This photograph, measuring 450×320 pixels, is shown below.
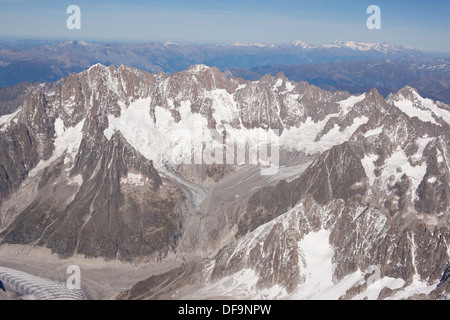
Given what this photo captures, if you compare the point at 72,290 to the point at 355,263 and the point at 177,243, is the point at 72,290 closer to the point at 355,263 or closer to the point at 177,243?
the point at 177,243

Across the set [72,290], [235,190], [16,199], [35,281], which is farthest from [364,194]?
[16,199]

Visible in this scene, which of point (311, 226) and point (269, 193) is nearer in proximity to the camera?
point (311, 226)

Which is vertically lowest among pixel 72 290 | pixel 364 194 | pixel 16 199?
pixel 72 290

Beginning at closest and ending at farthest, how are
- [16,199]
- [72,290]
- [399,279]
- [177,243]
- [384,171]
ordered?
[399,279] < [72,290] < [177,243] < [384,171] < [16,199]

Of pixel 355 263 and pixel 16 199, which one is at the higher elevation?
pixel 355 263

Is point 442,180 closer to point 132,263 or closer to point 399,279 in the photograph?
point 399,279

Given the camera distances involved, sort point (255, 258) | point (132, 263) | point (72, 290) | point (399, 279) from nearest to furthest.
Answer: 1. point (399, 279)
2. point (255, 258)
3. point (72, 290)
4. point (132, 263)

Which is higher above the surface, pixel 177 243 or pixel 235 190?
pixel 235 190

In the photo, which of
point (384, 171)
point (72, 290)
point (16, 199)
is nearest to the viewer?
point (72, 290)

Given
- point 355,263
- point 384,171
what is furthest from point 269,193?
point 355,263
